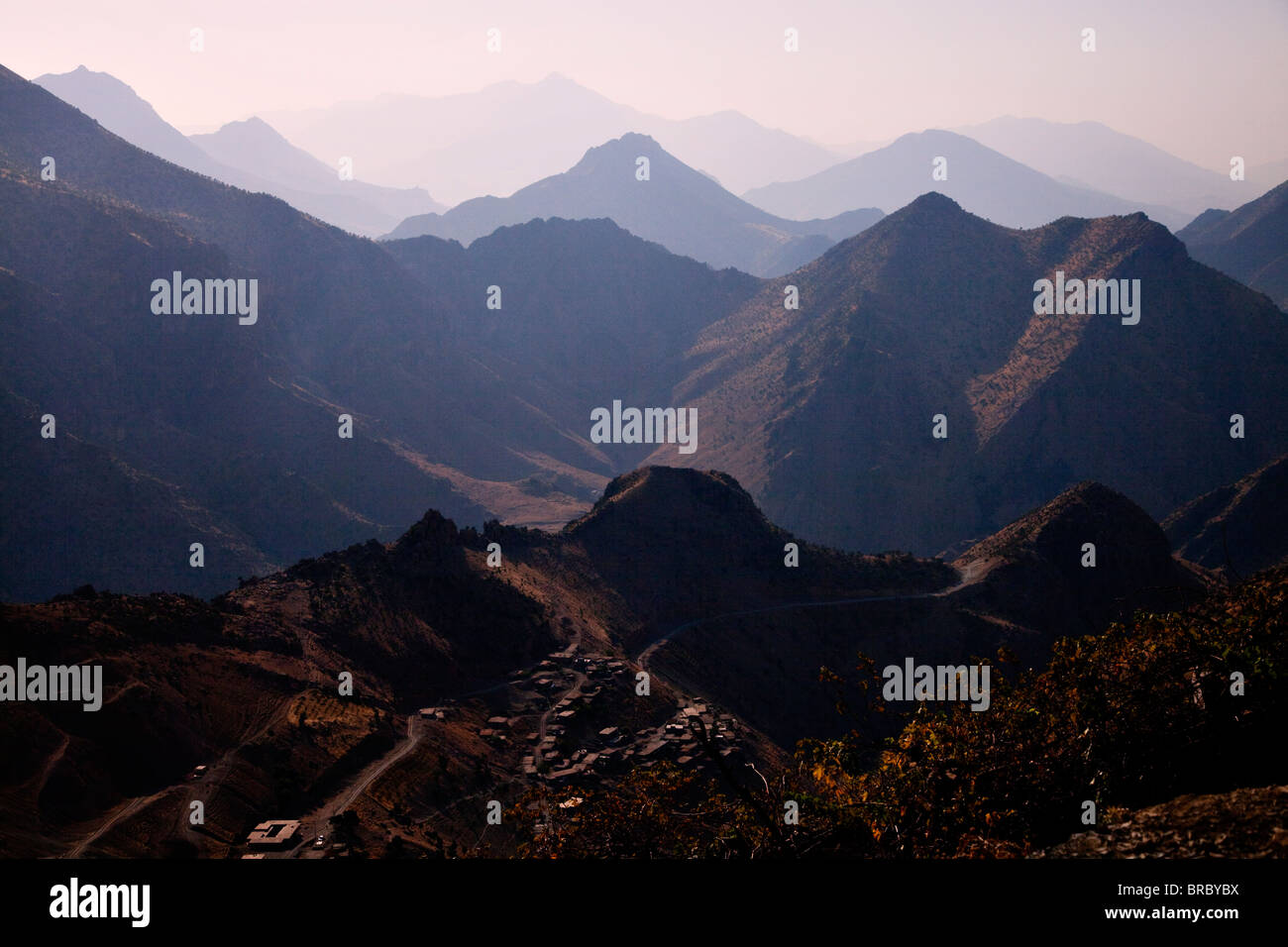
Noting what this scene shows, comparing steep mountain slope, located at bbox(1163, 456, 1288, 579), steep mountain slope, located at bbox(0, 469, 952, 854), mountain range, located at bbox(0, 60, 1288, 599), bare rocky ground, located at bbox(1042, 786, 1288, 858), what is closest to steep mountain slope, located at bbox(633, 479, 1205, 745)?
steep mountain slope, located at bbox(0, 469, 952, 854)

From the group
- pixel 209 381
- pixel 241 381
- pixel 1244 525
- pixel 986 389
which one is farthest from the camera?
pixel 986 389

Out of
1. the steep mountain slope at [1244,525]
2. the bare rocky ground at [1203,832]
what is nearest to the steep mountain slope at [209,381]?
the steep mountain slope at [1244,525]

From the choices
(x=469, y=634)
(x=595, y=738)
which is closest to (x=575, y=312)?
(x=469, y=634)

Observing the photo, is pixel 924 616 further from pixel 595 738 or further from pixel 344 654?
pixel 344 654
